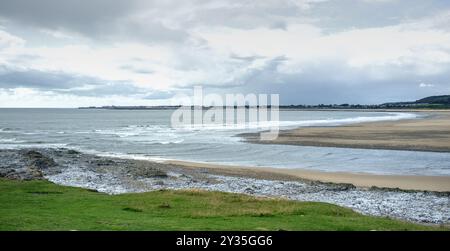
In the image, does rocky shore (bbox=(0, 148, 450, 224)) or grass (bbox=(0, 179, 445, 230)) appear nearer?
grass (bbox=(0, 179, 445, 230))

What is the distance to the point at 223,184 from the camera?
3183 centimetres

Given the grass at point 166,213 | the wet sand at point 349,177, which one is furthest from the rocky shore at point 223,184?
the grass at point 166,213

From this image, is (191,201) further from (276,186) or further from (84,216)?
(276,186)

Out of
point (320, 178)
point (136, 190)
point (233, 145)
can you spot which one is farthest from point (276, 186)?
point (233, 145)

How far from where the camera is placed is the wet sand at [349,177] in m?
31.8

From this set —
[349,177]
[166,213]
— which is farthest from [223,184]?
[166,213]

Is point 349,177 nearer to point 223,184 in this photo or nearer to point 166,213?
point 223,184

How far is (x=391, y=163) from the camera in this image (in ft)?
142

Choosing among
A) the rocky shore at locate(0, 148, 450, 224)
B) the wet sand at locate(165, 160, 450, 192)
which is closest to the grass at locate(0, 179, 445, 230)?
the rocky shore at locate(0, 148, 450, 224)

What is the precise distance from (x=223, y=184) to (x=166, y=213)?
12.5 meters

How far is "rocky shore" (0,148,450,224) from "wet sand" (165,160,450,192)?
41 centimetres

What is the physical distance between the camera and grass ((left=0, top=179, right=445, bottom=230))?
16.0 meters

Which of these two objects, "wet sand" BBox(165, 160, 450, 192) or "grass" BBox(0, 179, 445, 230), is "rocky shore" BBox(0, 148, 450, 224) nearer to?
"wet sand" BBox(165, 160, 450, 192)
